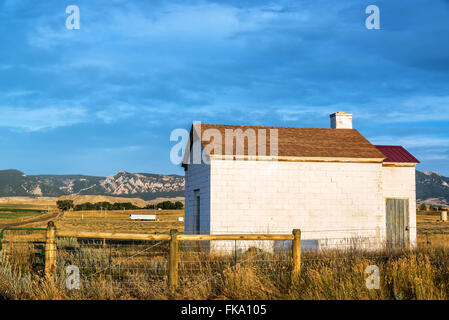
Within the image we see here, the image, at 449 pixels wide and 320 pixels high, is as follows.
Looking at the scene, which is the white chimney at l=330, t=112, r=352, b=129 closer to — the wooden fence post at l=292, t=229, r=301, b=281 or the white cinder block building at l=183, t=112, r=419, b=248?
the white cinder block building at l=183, t=112, r=419, b=248

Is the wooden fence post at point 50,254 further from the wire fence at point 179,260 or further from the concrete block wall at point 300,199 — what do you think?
the concrete block wall at point 300,199

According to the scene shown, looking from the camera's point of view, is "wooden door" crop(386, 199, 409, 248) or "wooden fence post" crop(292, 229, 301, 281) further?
"wooden door" crop(386, 199, 409, 248)

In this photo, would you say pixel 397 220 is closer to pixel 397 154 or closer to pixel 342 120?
pixel 397 154

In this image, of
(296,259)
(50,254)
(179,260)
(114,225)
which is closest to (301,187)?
(179,260)

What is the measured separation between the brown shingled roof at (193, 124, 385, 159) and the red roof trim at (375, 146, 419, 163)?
1.22 meters

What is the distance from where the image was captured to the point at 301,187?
19078 mm

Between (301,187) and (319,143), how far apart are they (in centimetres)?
257

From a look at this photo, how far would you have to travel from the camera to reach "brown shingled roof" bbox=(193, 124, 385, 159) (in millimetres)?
19453

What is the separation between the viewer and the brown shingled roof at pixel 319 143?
19.5 meters

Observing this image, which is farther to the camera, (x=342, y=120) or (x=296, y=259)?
(x=342, y=120)

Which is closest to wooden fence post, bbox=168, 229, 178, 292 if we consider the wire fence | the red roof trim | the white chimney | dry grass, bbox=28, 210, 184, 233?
the wire fence

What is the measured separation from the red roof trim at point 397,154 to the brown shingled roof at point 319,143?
1220mm
